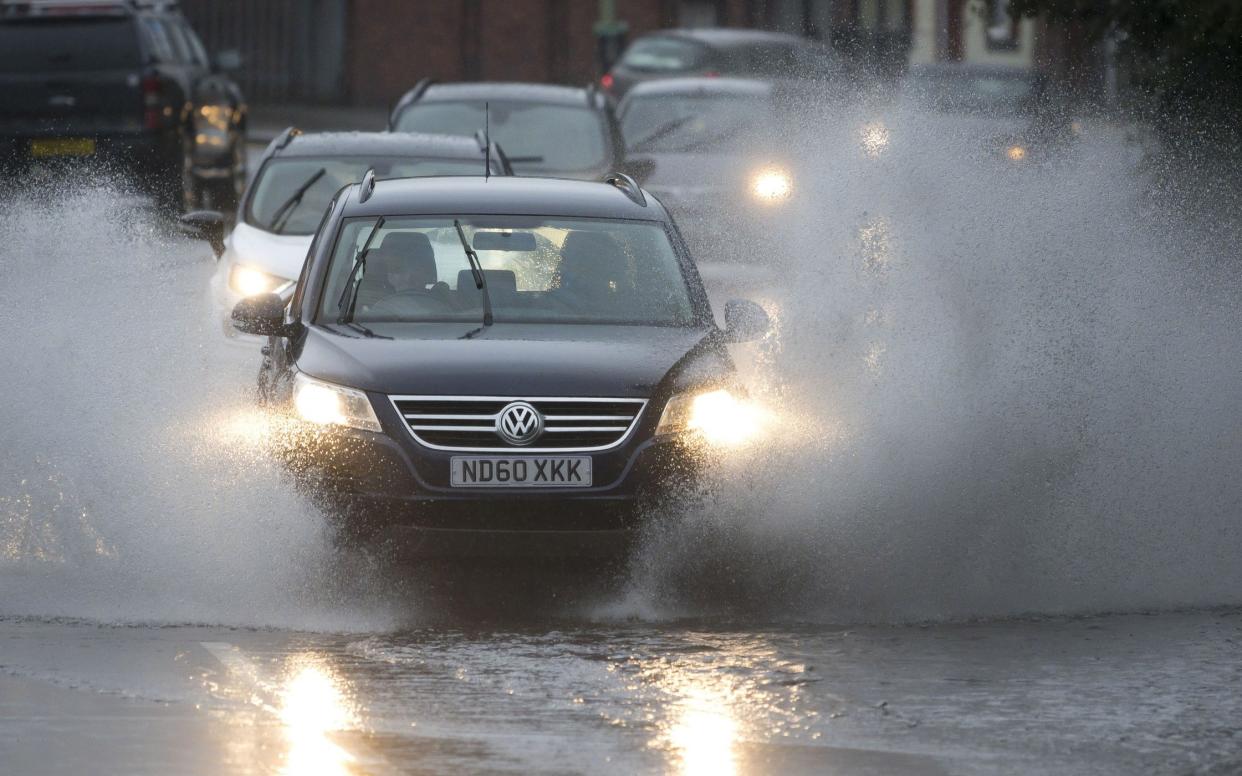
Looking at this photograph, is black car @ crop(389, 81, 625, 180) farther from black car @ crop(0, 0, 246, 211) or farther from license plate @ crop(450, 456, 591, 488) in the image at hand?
license plate @ crop(450, 456, 591, 488)

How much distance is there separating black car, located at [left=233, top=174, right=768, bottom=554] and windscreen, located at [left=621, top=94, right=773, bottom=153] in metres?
11.1

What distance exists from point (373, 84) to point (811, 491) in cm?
4282

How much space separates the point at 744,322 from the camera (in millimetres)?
9375

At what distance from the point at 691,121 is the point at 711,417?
13303 mm

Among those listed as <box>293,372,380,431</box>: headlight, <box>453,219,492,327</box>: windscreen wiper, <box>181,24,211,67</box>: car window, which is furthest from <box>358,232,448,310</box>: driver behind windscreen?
<box>181,24,211,67</box>: car window

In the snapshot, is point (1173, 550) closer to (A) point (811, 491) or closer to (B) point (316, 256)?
(A) point (811, 491)

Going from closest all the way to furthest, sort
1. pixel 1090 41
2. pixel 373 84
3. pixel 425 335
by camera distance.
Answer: pixel 425 335, pixel 1090 41, pixel 373 84

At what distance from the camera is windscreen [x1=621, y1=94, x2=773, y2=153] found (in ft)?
68.7

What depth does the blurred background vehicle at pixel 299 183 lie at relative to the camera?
46.7ft

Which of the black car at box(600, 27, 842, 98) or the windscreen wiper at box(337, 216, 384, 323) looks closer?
the windscreen wiper at box(337, 216, 384, 323)

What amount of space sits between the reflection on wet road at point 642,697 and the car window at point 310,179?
709 centimetres

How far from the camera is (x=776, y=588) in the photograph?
27.4 feet

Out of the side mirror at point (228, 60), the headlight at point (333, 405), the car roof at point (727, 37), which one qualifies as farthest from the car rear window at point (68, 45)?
the headlight at point (333, 405)

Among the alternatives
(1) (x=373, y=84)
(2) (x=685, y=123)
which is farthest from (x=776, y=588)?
(1) (x=373, y=84)
